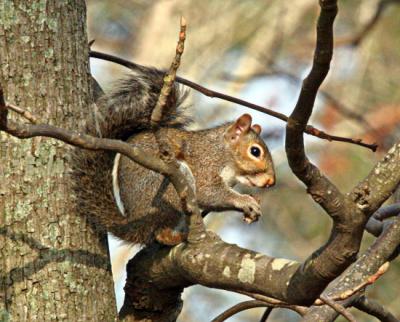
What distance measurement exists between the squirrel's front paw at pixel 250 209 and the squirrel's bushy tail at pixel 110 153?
284mm

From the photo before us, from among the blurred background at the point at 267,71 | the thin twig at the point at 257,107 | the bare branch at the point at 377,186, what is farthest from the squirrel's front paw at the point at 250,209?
the blurred background at the point at 267,71

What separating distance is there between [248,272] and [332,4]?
1.82 ft

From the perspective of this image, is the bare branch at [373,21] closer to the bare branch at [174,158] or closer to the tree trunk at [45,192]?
the tree trunk at [45,192]

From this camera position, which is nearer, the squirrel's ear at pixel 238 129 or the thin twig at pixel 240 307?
the thin twig at pixel 240 307

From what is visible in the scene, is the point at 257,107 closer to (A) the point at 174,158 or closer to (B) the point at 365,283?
(A) the point at 174,158

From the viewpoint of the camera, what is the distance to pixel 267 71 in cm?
596

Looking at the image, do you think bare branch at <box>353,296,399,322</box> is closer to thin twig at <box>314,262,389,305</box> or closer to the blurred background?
thin twig at <box>314,262,389,305</box>

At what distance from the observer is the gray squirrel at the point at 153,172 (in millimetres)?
2092

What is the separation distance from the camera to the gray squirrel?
2.09m

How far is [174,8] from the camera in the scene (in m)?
7.86

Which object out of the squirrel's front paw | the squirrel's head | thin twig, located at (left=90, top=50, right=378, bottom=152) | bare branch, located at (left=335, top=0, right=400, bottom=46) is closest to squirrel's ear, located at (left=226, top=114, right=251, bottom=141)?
the squirrel's head

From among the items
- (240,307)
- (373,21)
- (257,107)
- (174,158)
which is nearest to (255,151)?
(257,107)

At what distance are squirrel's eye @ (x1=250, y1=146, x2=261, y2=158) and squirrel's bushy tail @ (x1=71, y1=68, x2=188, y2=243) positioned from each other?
435 millimetres

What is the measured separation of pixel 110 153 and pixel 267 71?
3885mm
